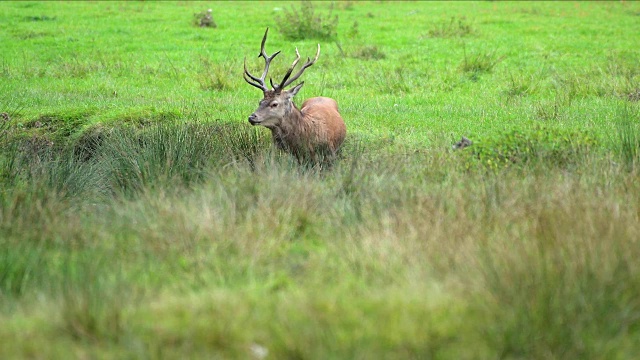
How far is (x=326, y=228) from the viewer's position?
19.2ft

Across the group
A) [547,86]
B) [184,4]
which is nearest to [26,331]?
[547,86]

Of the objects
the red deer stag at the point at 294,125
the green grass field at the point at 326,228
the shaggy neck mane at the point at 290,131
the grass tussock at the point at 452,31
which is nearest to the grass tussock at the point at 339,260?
the green grass field at the point at 326,228

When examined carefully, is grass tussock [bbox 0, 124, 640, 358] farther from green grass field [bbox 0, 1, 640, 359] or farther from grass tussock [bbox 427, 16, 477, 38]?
grass tussock [bbox 427, 16, 477, 38]

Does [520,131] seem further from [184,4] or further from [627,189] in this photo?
[184,4]

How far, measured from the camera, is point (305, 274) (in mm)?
5156

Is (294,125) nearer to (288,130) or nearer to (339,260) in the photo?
(288,130)

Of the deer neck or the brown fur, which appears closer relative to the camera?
the brown fur

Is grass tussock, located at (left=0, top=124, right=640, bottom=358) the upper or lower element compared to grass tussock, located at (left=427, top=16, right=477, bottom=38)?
upper

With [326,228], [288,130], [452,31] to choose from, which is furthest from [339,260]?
[452,31]

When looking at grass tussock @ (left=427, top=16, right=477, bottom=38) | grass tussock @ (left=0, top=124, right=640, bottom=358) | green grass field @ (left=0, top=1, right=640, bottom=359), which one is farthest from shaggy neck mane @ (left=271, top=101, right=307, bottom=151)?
grass tussock @ (left=427, top=16, right=477, bottom=38)

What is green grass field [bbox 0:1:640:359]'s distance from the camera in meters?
4.34

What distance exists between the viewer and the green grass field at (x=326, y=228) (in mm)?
4340

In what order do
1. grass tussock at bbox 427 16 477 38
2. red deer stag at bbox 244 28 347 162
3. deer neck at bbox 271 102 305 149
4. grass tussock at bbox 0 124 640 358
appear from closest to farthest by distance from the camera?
grass tussock at bbox 0 124 640 358 < red deer stag at bbox 244 28 347 162 < deer neck at bbox 271 102 305 149 < grass tussock at bbox 427 16 477 38

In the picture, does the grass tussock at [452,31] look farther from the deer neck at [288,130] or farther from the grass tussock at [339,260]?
the grass tussock at [339,260]
